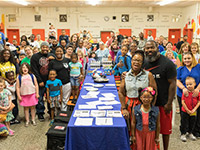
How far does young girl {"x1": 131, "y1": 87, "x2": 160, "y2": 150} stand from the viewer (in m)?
2.76

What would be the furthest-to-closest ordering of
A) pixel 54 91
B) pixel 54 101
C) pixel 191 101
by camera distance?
pixel 54 101
pixel 54 91
pixel 191 101

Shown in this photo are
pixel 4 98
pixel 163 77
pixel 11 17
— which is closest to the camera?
pixel 163 77

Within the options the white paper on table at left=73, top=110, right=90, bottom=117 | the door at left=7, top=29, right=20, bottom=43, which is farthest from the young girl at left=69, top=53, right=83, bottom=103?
the door at left=7, top=29, right=20, bottom=43

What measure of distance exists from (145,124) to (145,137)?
19cm

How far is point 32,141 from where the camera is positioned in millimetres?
3885

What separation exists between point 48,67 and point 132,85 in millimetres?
2558

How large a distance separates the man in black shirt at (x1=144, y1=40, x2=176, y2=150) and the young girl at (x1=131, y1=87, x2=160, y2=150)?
0.24 m

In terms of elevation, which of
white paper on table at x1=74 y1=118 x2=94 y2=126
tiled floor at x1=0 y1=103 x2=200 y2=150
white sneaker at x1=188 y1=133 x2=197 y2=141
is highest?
white paper on table at x1=74 y1=118 x2=94 y2=126

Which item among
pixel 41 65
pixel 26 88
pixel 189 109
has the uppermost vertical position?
pixel 41 65

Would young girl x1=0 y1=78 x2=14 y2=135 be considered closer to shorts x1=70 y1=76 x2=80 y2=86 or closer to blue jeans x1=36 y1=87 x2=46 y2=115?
blue jeans x1=36 y1=87 x2=46 y2=115

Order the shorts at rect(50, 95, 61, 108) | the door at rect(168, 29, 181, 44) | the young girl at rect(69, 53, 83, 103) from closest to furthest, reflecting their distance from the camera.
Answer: the shorts at rect(50, 95, 61, 108), the young girl at rect(69, 53, 83, 103), the door at rect(168, 29, 181, 44)

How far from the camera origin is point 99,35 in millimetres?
15734

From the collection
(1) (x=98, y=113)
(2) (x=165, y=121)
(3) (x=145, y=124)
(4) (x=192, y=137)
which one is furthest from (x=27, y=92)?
(4) (x=192, y=137)

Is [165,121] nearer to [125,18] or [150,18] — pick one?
[125,18]
